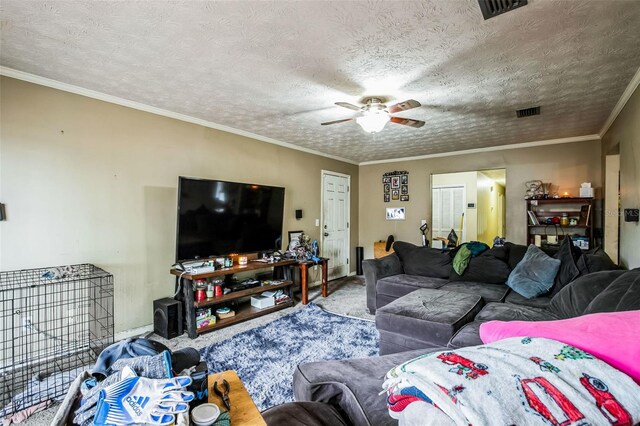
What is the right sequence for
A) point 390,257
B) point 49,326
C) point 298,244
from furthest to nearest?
point 298,244
point 390,257
point 49,326

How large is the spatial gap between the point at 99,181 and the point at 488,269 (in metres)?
4.32

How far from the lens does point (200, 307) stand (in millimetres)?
3332

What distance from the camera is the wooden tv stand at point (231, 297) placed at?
3.21 meters

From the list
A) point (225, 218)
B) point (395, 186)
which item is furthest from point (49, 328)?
point (395, 186)

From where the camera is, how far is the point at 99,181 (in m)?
3.00

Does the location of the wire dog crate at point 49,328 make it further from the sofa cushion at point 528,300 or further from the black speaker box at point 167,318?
the sofa cushion at point 528,300

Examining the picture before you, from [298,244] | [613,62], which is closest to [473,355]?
[613,62]

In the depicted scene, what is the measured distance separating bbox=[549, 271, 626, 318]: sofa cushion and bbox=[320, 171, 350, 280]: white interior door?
3874 millimetres

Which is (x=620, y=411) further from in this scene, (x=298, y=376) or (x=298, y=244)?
(x=298, y=244)

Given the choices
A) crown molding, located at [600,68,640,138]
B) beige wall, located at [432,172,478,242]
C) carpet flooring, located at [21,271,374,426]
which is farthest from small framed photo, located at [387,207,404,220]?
crown molding, located at [600,68,640,138]

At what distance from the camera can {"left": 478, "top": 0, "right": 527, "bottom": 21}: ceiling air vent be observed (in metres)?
1.65

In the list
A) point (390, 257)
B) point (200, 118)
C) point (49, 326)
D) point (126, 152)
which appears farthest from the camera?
point (390, 257)

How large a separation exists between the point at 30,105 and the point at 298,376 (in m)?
3.18

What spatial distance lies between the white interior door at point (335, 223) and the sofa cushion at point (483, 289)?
105 inches
